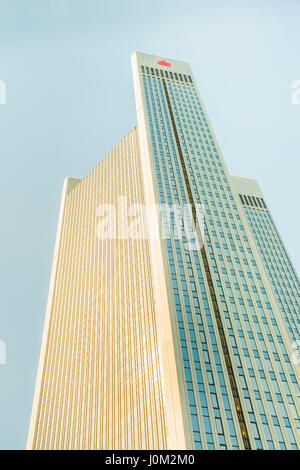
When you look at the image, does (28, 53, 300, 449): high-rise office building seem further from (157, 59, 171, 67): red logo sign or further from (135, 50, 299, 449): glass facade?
(157, 59, 171, 67): red logo sign

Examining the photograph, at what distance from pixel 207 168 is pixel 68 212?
249 feet

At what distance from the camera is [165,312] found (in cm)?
7806

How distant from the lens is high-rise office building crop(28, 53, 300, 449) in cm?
6756

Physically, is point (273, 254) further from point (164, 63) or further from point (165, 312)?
point (165, 312)

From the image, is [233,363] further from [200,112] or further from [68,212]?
[68,212]

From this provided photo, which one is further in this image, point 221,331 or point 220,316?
point 220,316

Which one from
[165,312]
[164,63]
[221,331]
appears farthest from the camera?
[164,63]

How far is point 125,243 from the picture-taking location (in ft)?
392

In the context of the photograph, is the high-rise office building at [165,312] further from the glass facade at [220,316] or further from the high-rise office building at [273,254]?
the high-rise office building at [273,254]

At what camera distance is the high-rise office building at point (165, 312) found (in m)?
67.6

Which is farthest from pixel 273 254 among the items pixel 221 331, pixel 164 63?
pixel 221 331

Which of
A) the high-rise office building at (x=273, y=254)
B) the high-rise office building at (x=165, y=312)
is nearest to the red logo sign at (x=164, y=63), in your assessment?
the high-rise office building at (x=165, y=312)

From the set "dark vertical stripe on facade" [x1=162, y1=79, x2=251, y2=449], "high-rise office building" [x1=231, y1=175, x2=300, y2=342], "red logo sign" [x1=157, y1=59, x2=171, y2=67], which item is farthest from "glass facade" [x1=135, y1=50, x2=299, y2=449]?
"high-rise office building" [x1=231, y1=175, x2=300, y2=342]

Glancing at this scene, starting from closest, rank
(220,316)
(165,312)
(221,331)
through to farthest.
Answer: (221,331) → (165,312) → (220,316)
